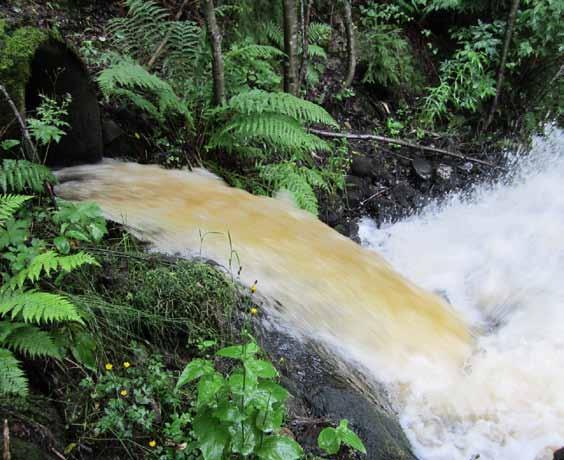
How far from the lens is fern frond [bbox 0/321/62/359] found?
7.54 feet

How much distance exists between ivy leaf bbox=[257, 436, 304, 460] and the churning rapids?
1412 mm

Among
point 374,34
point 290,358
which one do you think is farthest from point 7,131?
point 374,34

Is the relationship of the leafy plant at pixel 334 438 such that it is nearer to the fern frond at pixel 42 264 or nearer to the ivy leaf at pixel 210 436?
the ivy leaf at pixel 210 436

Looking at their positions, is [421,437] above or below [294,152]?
below

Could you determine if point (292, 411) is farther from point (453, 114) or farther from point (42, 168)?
point (453, 114)

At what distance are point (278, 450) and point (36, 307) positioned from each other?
124 centimetres

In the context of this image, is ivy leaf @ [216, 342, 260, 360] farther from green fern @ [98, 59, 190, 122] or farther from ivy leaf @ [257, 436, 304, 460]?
green fern @ [98, 59, 190, 122]

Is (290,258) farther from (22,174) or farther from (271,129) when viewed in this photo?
(22,174)

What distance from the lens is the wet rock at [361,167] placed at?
6684mm

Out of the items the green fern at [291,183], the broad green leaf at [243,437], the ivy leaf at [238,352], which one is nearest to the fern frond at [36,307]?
the ivy leaf at [238,352]

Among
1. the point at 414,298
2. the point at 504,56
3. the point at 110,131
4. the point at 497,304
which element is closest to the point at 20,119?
the point at 110,131

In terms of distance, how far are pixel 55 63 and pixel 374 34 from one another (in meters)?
4.89

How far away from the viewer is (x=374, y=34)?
25.1 feet

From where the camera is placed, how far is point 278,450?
2.00 metres
